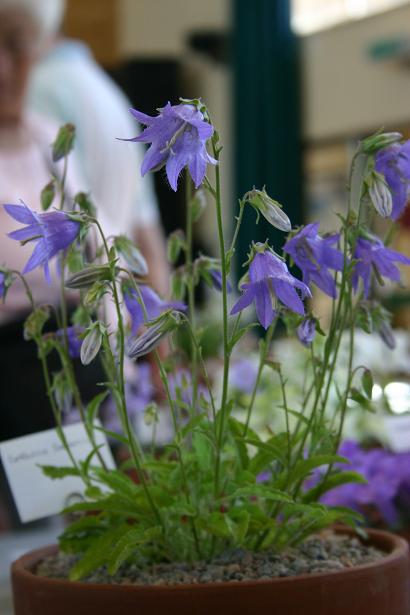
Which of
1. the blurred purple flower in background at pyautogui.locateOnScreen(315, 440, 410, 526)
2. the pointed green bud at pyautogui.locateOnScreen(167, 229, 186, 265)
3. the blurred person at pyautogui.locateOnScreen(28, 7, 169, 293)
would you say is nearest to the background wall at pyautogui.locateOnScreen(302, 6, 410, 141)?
the blurred person at pyautogui.locateOnScreen(28, 7, 169, 293)

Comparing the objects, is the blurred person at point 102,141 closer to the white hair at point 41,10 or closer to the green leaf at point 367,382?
the white hair at point 41,10

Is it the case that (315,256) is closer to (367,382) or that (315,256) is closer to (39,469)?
(367,382)

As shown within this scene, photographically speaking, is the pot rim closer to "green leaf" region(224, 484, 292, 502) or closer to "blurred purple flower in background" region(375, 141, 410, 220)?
"green leaf" region(224, 484, 292, 502)

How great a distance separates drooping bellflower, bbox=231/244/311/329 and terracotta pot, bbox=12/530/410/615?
0.55ft

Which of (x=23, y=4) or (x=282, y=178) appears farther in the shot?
(x=282, y=178)

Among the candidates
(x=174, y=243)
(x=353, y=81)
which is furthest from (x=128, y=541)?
(x=353, y=81)

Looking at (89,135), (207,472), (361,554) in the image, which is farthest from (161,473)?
(89,135)

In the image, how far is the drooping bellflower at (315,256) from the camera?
796 mm

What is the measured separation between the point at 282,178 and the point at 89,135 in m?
5.11

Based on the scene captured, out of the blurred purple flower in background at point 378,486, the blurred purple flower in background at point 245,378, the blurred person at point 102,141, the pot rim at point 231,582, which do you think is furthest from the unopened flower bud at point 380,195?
the blurred person at point 102,141

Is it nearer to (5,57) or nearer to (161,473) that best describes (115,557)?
(161,473)

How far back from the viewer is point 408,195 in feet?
2.72

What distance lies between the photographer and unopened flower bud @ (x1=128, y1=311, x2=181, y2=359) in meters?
0.71

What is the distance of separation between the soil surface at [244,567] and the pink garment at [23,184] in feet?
2.22
